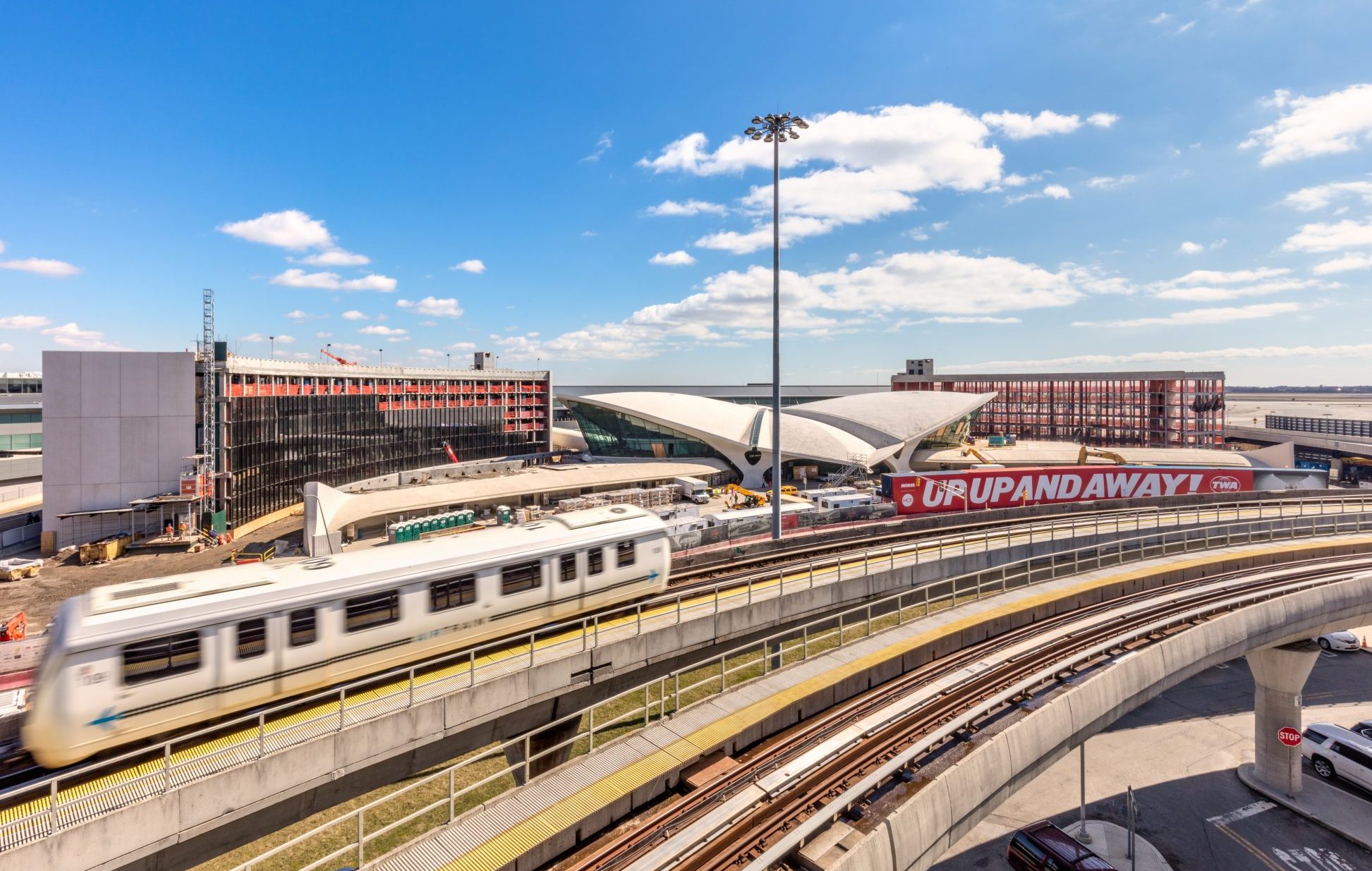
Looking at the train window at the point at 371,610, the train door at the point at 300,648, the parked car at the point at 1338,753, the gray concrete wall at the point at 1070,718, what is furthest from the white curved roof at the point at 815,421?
the train door at the point at 300,648

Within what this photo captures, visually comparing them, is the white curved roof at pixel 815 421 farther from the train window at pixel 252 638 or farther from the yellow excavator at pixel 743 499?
the train window at pixel 252 638

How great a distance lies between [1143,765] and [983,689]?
14514 millimetres

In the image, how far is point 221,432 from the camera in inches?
1826

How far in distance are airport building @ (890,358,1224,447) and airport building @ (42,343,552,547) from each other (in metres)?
75.8

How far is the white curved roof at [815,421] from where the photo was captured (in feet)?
222

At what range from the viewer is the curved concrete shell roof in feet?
222

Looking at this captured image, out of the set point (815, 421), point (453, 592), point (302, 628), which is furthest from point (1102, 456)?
point (302, 628)

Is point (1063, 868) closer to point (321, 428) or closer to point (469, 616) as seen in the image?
point (469, 616)

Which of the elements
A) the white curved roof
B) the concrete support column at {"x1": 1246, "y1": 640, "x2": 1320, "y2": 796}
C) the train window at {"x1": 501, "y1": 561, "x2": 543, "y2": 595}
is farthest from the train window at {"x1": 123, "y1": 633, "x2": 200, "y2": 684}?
the white curved roof

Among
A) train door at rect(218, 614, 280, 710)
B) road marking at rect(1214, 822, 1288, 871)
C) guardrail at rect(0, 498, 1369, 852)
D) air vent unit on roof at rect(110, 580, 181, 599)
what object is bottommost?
road marking at rect(1214, 822, 1288, 871)

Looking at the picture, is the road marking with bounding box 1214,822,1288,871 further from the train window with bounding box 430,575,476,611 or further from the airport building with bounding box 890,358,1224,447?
the airport building with bounding box 890,358,1224,447

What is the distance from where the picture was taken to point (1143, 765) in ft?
76.1

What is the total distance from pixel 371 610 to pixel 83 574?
38.4 metres

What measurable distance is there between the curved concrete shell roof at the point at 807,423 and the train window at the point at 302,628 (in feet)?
187
